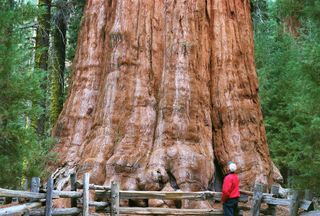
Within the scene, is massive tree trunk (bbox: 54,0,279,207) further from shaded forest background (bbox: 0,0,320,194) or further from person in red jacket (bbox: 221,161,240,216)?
shaded forest background (bbox: 0,0,320,194)

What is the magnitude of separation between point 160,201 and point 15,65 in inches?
168

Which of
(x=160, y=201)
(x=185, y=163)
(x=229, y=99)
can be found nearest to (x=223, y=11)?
(x=229, y=99)

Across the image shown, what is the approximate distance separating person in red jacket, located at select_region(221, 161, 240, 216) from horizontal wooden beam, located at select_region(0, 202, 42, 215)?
153 inches

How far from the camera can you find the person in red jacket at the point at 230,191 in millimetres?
10602

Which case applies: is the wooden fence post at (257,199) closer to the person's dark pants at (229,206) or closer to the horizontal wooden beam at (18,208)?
the person's dark pants at (229,206)

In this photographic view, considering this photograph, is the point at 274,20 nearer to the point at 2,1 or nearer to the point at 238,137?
the point at 238,137

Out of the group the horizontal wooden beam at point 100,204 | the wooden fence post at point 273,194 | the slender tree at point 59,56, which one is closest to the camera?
the wooden fence post at point 273,194

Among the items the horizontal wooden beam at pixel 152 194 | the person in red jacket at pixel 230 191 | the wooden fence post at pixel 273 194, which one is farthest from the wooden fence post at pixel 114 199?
the wooden fence post at pixel 273 194

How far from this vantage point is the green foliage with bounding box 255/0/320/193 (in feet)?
42.6

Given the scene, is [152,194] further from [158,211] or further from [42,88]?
[42,88]

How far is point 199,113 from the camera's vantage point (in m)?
13.0

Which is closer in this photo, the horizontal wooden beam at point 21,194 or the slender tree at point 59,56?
the horizontal wooden beam at point 21,194

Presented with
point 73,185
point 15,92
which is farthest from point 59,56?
point 73,185

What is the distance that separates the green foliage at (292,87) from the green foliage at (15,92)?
6.75 m
